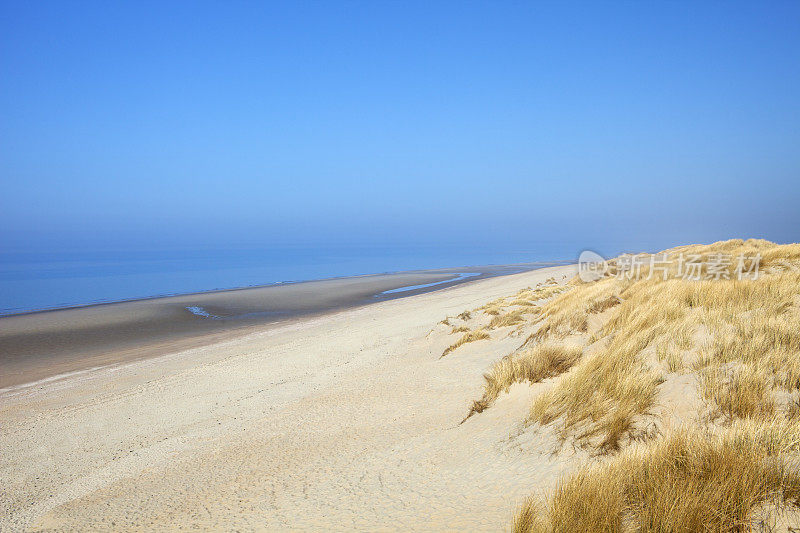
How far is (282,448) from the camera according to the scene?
18.9ft

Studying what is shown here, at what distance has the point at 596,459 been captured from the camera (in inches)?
132

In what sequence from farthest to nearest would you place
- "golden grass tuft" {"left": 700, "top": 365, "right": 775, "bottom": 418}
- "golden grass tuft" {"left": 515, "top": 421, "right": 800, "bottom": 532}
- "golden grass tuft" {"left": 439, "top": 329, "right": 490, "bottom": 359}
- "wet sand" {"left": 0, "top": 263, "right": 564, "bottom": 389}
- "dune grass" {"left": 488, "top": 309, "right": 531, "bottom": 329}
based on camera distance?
"wet sand" {"left": 0, "top": 263, "right": 564, "bottom": 389}, "dune grass" {"left": 488, "top": 309, "right": 531, "bottom": 329}, "golden grass tuft" {"left": 439, "top": 329, "right": 490, "bottom": 359}, "golden grass tuft" {"left": 700, "top": 365, "right": 775, "bottom": 418}, "golden grass tuft" {"left": 515, "top": 421, "right": 800, "bottom": 532}

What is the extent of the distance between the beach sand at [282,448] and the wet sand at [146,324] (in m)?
3.57

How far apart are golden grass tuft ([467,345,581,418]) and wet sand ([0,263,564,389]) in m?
13.6

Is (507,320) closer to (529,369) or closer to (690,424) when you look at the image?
(529,369)

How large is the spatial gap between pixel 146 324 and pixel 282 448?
19099 mm

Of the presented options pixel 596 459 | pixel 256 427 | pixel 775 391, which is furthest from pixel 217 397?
pixel 775 391

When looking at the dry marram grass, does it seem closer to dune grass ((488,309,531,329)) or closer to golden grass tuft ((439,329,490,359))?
golden grass tuft ((439,329,490,359))

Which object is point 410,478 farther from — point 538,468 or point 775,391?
point 775,391

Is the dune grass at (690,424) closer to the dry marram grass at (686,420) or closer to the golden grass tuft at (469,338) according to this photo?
the dry marram grass at (686,420)

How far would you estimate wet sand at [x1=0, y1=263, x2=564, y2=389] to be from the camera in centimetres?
1539

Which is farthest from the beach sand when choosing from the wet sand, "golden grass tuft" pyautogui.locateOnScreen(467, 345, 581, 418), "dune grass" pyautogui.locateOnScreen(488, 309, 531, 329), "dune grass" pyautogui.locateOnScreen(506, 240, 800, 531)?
the wet sand

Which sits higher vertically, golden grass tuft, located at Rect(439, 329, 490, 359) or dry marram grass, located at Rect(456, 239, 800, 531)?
dry marram grass, located at Rect(456, 239, 800, 531)

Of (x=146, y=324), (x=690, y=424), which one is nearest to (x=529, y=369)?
(x=690, y=424)
